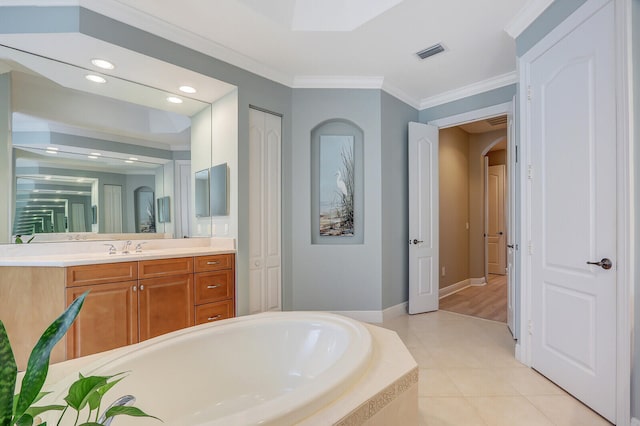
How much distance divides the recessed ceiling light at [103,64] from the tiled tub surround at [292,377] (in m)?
2.14

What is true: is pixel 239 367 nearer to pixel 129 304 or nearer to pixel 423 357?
pixel 129 304

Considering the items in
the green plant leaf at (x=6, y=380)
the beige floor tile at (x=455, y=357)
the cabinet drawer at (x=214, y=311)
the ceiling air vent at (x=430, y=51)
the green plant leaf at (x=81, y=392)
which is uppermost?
the ceiling air vent at (x=430, y=51)

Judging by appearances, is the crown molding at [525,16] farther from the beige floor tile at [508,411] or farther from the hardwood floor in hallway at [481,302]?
the hardwood floor in hallway at [481,302]

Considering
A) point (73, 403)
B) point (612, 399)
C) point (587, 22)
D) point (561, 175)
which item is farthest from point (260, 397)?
point (587, 22)

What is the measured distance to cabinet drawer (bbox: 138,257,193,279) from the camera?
235cm

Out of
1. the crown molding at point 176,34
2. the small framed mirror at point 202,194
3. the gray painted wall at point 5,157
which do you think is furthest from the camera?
the small framed mirror at point 202,194

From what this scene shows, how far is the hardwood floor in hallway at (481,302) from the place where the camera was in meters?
3.72

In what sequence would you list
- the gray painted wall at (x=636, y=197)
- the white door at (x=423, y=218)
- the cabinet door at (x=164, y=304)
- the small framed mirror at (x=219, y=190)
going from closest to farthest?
the gray painted wall at (x=636, y=197), the cabinet door at (x=164, y=304), the small framed mirror at (x=219, y=190), the white door at (x=423, y=218)

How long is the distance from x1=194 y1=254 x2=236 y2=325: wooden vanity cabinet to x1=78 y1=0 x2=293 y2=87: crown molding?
180 cm

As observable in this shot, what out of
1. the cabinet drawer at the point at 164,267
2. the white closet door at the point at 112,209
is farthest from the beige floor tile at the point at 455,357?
the white closet door at the point at 112,209

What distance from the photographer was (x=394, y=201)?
3.58m

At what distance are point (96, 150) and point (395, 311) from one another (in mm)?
3404

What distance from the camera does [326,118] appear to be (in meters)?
3.38

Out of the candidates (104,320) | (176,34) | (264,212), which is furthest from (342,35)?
(104,320)
